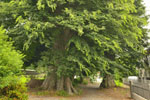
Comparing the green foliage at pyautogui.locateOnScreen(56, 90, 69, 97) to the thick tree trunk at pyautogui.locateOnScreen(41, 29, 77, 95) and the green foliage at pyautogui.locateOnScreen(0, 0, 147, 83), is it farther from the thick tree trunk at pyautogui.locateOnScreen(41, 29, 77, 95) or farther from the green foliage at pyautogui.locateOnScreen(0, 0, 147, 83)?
the green foliage at pyautogui.locateOnScreen(0, 0, 147, 83)

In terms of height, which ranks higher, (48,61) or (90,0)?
(90,0)

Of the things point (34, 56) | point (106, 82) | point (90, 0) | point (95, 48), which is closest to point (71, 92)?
point (95, 48)

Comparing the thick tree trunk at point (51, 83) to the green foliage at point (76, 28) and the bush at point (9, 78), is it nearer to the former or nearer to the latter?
the green foliage at point (76, 28)

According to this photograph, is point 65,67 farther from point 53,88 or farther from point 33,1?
point 33,1

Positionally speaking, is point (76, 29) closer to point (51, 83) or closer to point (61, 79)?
point (61, 79)

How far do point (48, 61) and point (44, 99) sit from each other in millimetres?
2795

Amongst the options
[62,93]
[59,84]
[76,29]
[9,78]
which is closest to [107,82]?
[59,84]

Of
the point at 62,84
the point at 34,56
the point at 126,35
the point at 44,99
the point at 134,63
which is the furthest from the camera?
the point at 134,63

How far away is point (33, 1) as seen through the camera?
11703 mm

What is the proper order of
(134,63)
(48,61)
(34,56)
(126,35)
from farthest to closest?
(134,63), (34,56), (126,35), (48,61)

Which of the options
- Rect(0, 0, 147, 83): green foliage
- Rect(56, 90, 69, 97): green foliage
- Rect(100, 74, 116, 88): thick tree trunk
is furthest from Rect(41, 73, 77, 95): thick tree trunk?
Rect(100, 74, 116, 88): thick tree trunk

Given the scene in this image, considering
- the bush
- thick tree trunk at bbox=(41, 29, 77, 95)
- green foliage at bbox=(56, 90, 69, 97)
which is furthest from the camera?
thick tree trunk at bbox=(41, 29, 77, 95)

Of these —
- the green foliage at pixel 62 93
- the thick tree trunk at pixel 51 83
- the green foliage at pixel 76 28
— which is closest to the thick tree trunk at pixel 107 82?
the green foliage at pixel 76 28

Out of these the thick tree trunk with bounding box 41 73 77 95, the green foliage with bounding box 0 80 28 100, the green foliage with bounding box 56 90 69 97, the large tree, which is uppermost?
the large tree
